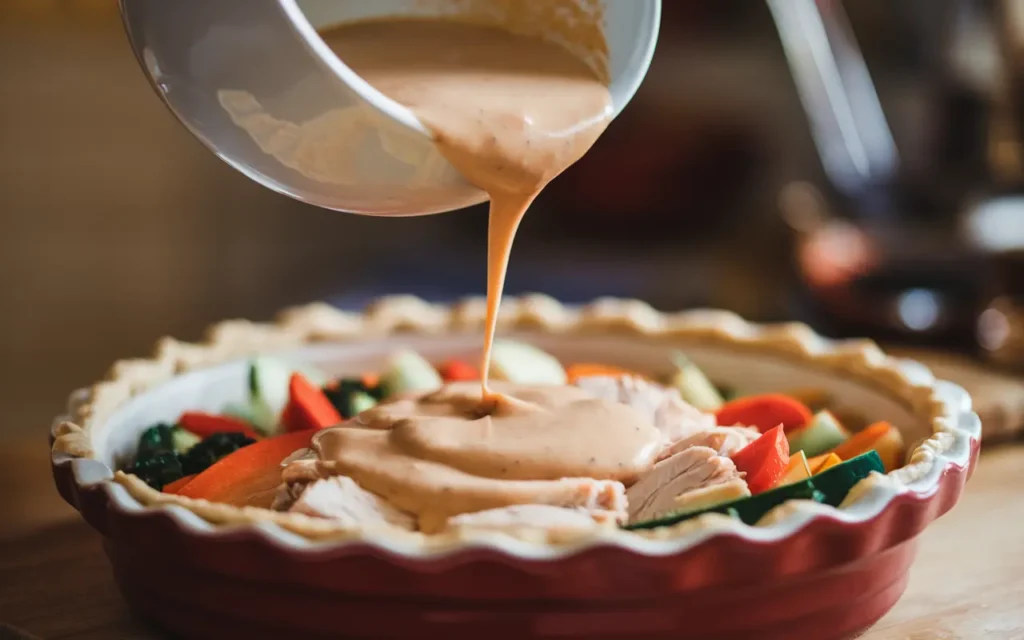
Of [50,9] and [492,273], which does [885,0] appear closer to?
[50,9]

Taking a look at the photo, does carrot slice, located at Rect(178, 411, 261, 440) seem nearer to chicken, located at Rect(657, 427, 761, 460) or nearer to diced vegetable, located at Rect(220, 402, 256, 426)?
diced vegetable, located at Rect(220, 402, 256, 426)

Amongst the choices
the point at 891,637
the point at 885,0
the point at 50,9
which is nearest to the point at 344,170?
the point at 891,637

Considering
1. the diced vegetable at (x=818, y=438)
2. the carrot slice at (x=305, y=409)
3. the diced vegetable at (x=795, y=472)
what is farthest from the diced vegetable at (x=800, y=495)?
the carrot slice at (x=305, y=409)

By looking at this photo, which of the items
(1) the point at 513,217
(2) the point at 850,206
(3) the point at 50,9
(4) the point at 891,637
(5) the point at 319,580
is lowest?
(2) the point at 850,206

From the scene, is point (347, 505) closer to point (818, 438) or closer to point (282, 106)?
point (282, 106)

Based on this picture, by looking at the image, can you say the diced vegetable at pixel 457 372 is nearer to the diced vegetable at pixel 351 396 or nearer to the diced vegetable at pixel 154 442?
the diced vegetable at pixel 351 396

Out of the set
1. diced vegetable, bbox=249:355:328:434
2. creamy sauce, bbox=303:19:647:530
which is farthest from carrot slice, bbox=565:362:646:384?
diced vegetable, bbox=249:355:328:434

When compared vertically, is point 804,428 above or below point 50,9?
below
